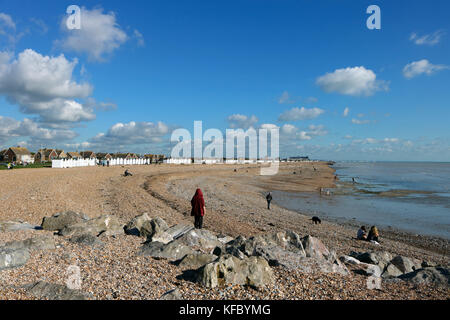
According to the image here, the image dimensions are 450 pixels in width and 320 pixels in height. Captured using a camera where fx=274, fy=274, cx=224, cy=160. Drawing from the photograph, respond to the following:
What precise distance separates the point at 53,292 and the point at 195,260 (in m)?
3.43

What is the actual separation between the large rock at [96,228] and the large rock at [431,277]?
32.2 ft

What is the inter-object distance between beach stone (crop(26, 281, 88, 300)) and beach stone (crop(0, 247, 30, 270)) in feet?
4.71

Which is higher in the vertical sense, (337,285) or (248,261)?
(248,261)

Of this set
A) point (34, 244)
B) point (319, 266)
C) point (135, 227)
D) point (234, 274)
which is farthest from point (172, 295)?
point (135, 227)

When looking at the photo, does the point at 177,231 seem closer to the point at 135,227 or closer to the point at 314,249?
the point at 135,227

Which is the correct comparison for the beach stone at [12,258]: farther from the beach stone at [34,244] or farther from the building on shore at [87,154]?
the building on shore at [87,154]

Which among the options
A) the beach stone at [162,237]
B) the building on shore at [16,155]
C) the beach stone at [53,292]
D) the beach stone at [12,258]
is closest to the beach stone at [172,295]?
the beach stone at [53,292]

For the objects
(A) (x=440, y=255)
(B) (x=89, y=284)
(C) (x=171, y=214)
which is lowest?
(A) (x=440, y=255)

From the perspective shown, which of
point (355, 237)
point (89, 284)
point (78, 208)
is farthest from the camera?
point (78, 208)

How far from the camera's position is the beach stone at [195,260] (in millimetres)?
7398

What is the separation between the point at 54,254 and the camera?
7488mm

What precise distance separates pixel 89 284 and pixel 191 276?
7.28 ft
